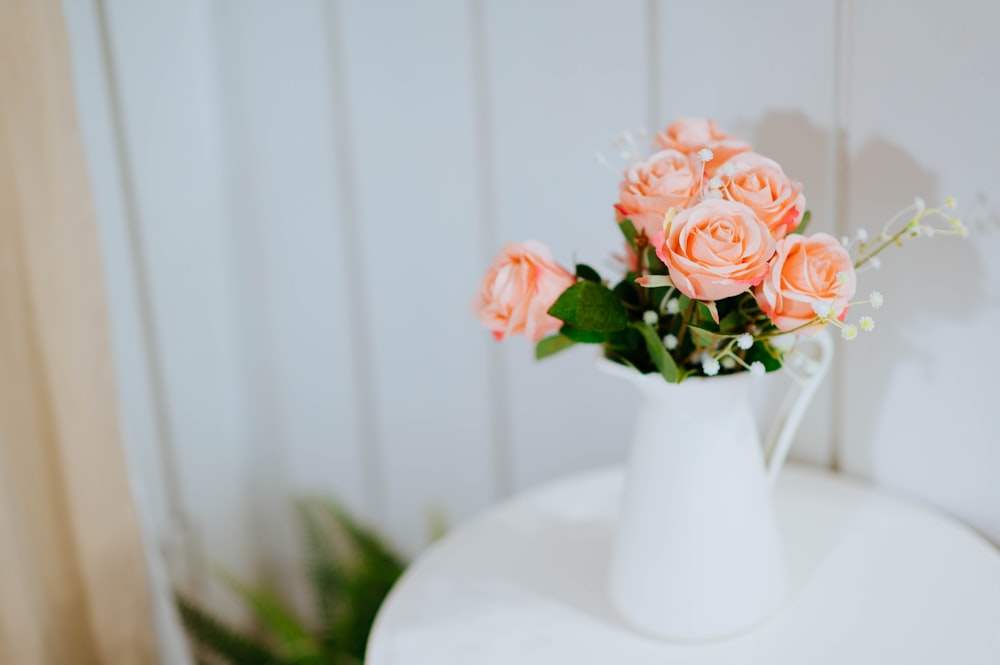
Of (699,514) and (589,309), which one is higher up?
(589,309)

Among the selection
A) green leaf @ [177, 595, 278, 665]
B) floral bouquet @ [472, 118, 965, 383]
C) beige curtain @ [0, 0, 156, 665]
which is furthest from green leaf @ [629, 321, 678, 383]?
green leaf @ [177, 595, 278, 665]

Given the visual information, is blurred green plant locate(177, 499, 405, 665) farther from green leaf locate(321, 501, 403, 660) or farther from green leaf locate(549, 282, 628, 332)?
green leaf locate(549, 282, 628, 332)

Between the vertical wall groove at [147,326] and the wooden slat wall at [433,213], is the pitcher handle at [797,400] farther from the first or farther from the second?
the vertical wall groove at [147,326]

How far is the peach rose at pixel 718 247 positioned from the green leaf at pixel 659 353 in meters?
0.07

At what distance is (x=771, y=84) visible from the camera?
2.79 feet

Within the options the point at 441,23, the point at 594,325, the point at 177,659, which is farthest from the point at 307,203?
the point at 594,325

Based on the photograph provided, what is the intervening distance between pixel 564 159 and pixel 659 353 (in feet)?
1.57

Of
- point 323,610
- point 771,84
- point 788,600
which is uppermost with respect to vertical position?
Result: point 771,84

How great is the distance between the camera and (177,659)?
108 cm

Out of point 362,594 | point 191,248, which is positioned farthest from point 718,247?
point 191,248

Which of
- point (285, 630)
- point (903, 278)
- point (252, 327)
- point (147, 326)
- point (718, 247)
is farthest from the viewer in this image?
point (252, 327)

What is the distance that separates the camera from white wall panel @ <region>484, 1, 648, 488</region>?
0.99 m

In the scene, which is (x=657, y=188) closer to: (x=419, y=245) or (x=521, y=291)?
(x=521, y=291)

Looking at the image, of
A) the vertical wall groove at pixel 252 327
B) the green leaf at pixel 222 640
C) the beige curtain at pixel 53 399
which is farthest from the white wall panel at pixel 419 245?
the beige curtain at pixel 53 399
